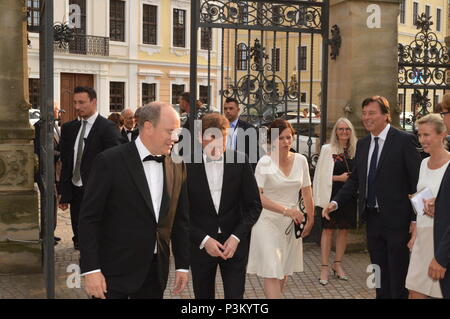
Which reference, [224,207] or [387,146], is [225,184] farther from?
A: [387,146]

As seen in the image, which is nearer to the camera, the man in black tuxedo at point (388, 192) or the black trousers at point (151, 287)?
the black trousers at point (151, 287)

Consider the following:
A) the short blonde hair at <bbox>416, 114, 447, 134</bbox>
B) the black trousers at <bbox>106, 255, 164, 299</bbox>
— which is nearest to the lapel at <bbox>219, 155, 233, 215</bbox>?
the black trousers at <bbox>106, 255, 164, 299</bbox>

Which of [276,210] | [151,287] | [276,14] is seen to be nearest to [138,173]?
[151,287]

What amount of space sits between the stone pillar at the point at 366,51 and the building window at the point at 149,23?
95.2 ft

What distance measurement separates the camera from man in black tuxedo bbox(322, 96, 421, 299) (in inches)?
217

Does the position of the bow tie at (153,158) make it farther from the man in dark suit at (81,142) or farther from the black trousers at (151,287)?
the man in dark suit at (81,142)

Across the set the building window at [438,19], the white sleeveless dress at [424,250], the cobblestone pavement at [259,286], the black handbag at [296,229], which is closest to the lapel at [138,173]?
the black handbag at [296,229]

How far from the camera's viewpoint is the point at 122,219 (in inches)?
150

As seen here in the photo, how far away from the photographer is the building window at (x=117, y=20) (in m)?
35.4

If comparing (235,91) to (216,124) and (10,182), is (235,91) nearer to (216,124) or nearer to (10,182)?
(10,182)
